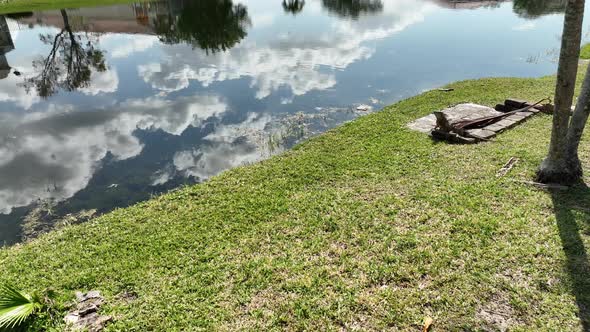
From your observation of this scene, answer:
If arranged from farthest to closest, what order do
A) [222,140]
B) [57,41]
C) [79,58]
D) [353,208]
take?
[57,41] → [79,58] → [222,140] → [353,208]

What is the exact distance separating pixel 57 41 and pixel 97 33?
435 centimetres

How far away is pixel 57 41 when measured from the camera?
29.2 metres

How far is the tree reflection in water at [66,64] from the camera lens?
19.8m

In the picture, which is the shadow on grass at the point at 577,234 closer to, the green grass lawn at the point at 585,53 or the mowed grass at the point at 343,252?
the mowed grass at the point at 343,252

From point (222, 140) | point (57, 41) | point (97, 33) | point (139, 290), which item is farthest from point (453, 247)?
point (97, 33)

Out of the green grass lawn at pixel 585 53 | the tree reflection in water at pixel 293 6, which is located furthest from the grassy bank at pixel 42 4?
the green grass lawn at pixel 585 53

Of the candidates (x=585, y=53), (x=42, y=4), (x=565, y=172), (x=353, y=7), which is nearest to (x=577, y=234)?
(x=565, y=172)

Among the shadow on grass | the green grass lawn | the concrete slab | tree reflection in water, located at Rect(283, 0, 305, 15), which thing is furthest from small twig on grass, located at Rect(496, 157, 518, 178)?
tree reflection in water, located at Rect(283, 0, 305, 15)

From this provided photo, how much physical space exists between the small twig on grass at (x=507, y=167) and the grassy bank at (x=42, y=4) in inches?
1739

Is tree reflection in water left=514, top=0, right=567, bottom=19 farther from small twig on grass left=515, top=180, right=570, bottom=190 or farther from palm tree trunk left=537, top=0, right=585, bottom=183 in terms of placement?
small twig on grass left=515, top=180, right=570, bottom=190

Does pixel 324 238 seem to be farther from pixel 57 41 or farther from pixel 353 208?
pixel 57 41

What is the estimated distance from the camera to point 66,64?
79.8ft

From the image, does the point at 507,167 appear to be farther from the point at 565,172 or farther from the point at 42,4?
the point at 42,4

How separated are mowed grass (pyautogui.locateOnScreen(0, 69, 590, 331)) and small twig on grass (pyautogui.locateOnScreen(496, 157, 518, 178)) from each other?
144 millimetres
